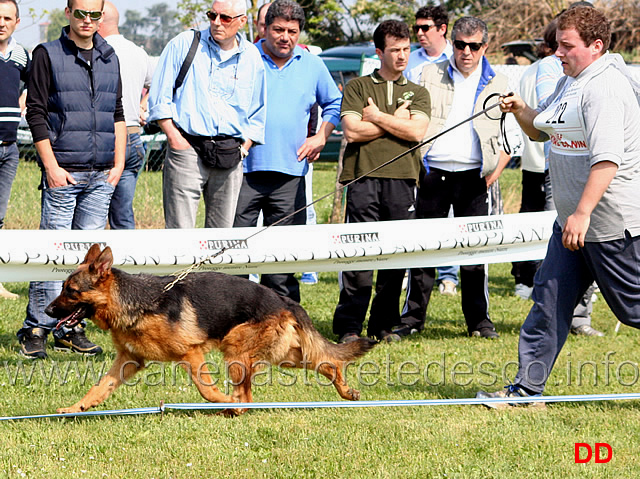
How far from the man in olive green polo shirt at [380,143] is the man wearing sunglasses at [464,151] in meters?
0.35

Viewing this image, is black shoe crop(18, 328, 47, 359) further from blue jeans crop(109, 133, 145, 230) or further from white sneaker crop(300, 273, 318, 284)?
white sneaker crop(300, 273, 318, 284)

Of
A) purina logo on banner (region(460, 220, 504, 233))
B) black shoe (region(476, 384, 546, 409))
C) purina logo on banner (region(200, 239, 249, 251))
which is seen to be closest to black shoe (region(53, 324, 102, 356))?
purina logo on banner (region(200, 239, 249, 251))

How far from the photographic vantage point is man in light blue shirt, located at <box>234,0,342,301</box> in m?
7.01

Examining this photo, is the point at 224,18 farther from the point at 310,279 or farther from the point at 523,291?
the point at 523,291

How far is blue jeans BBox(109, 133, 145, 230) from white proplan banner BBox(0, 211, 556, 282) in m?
1.76

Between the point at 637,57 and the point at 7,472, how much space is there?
23484mm

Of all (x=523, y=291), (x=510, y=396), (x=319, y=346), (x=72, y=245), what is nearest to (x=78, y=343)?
(x=72, y=245)

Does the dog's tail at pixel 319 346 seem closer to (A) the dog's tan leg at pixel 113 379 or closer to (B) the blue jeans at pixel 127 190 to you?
(A) the dog's tan leg at pixel 113 379

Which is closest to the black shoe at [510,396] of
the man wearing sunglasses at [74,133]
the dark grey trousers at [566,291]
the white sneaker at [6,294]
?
the dark grey trousers at [566,291]

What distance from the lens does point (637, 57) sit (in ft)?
78.6

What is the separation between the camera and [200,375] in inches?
196

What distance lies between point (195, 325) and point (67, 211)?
1.78m

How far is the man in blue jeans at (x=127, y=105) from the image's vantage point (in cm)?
794

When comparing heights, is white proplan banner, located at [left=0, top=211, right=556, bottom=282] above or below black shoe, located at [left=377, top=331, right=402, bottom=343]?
above
